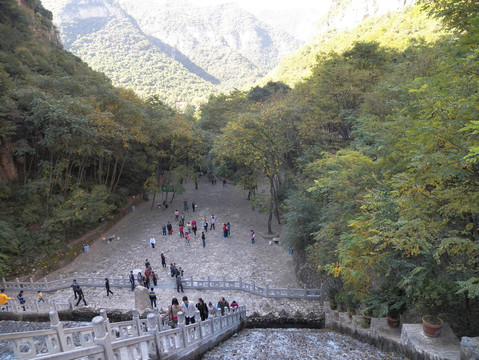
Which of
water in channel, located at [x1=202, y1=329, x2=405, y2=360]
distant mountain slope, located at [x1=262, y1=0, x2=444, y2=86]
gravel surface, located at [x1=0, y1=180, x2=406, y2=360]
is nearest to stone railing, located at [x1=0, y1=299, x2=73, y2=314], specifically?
gravel surface, located at [x1=0, y1=180, x2=406, y2=360]

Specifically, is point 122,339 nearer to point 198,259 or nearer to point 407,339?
point 407,339

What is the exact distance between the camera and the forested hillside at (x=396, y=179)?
18.7 ft

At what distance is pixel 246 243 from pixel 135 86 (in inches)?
3421

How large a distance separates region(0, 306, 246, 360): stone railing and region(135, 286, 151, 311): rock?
245 centimetres

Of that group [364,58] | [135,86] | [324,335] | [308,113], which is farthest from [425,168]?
[135,86]

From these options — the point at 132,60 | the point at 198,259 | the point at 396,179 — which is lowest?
the point at 198,259

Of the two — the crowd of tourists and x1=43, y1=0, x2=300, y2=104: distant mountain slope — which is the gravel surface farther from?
x1=43, y1=0, x2=300, y2=104: distant mountain slope

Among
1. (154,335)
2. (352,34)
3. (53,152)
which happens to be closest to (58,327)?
(154,335)

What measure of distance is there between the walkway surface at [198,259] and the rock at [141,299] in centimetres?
185

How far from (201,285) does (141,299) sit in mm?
3630

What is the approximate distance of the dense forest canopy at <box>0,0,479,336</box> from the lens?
19.9 feet

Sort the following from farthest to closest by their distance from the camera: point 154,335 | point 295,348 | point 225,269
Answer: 1. point 225,269
2. point 295,348
3. point 154,335

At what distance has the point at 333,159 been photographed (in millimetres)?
12625

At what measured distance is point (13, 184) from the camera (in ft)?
58.1
